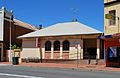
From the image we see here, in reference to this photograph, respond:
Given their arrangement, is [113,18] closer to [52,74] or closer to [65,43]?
[65,43]

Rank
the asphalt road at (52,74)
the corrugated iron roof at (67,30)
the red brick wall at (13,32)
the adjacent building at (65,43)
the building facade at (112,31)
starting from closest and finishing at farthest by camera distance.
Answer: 1. the asphalt road at (52,74)
2. the building facade at (112,31)
3. the adjacent building at (65,43)
4. the corrugated iron roof at (67,30)
5. the red brick wall at (13,32)

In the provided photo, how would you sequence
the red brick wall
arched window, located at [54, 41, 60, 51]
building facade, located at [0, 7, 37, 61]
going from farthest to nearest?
the red brick wall, building facade, located at [0, 7, 37, 61], arched window, located at [54, 41, 60, 51]

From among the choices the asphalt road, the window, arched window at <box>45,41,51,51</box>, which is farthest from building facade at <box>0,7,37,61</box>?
the asphalt road

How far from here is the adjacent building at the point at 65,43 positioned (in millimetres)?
42969

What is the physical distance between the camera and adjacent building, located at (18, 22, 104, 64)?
141ft

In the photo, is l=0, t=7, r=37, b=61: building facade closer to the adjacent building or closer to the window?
the adjacent building

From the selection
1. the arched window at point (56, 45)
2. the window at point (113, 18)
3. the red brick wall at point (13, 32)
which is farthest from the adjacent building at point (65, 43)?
the window at point (113, 18)

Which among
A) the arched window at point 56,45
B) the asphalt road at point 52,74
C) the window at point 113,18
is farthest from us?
the arched window at point 56,45

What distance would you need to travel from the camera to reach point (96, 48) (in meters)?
43.7

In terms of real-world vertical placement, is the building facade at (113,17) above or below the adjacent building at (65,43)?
above

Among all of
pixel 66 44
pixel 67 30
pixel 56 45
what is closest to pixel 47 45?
pixel 56 45

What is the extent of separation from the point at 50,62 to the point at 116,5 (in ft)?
46.6

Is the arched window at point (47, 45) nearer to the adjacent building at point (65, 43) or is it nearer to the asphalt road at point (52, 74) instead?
the adjacent building at point (65, 43)

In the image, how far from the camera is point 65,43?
4484 centimetres
